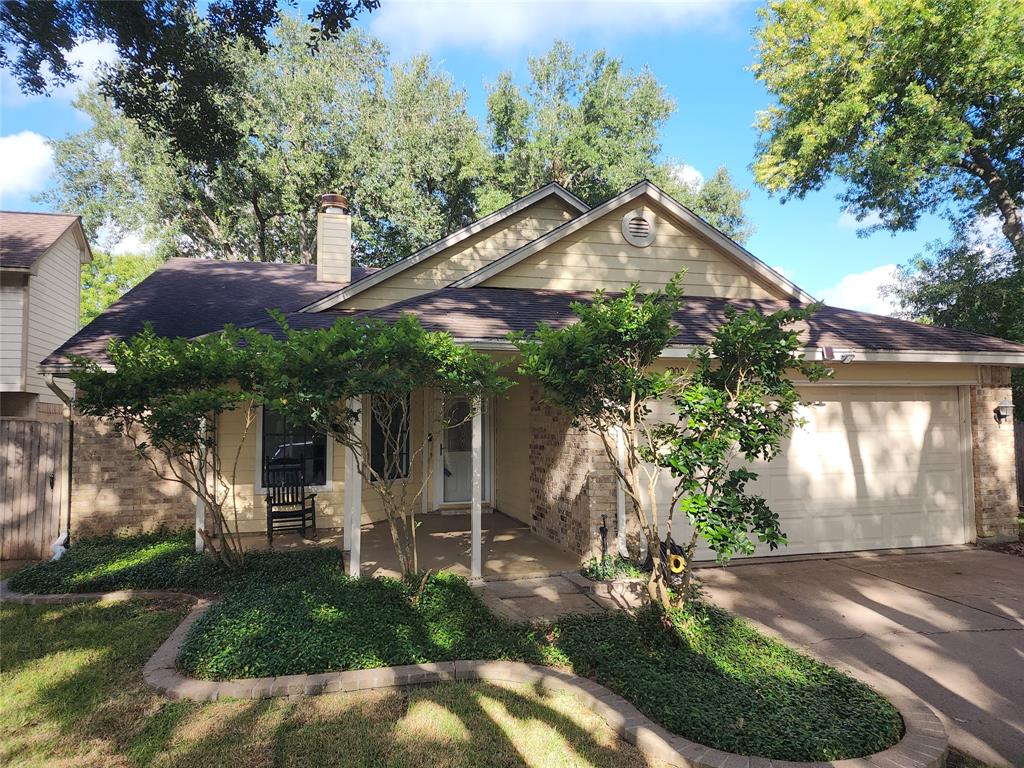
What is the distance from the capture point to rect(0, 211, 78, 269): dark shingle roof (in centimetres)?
1106

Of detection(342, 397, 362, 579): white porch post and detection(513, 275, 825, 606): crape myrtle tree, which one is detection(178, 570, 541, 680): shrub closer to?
detection(342, 397, 362, 579): white porch post

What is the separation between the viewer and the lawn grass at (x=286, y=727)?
3.00 m

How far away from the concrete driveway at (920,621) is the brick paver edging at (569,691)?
28 cm

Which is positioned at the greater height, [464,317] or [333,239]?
[333,239]

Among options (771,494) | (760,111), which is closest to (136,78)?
(771,494)

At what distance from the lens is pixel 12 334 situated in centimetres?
1107

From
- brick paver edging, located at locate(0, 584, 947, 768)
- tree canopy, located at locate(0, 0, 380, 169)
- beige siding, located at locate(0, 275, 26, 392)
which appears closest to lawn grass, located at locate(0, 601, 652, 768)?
brick paver edging, located at locate(0, 584, 947, 768)

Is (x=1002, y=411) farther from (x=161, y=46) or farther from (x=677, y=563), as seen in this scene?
(x=161, y=46)

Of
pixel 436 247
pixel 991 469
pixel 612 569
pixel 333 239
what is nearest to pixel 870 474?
pixel 991 469

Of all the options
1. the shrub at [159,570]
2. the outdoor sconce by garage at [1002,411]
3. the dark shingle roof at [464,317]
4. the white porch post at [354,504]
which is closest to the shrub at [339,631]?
the white porch post at [354,504]

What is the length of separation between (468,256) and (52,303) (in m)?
10.0

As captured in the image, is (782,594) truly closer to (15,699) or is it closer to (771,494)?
(771,494)

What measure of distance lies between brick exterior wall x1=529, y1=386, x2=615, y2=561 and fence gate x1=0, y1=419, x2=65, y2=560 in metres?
6.57

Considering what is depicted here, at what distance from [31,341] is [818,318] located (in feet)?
48.5
